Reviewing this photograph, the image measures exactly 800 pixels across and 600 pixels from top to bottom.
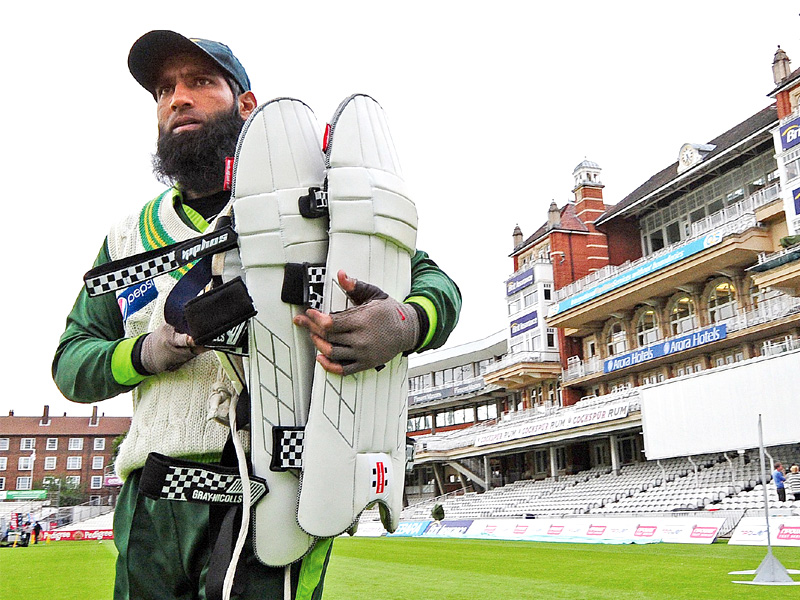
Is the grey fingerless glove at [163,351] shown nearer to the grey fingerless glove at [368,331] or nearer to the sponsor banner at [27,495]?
the grey fingerless glove at [368,331]

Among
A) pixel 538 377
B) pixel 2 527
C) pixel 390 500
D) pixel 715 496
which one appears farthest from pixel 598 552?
pixel 2 527

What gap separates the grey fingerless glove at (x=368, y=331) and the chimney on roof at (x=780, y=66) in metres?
33.7

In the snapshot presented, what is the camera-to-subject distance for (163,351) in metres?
1.82

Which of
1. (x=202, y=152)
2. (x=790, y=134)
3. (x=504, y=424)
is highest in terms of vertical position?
(x=790, y=134)

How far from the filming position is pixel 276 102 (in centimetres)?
184

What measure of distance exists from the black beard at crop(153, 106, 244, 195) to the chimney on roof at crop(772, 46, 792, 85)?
110 ft

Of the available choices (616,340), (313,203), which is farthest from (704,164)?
(313,203)

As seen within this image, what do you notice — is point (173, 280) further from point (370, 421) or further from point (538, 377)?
point (538, 377)

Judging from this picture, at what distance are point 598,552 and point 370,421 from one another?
15.3 metres

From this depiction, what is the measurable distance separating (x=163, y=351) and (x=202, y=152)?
658mm

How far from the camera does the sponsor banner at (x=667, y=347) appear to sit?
2973cm

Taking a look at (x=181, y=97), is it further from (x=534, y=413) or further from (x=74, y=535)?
(x=74, y=535)

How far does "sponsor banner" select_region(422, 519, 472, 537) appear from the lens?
28.0m

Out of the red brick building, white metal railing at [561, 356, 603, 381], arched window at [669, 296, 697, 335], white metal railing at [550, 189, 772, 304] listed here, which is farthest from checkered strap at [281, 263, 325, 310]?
the red brick building
